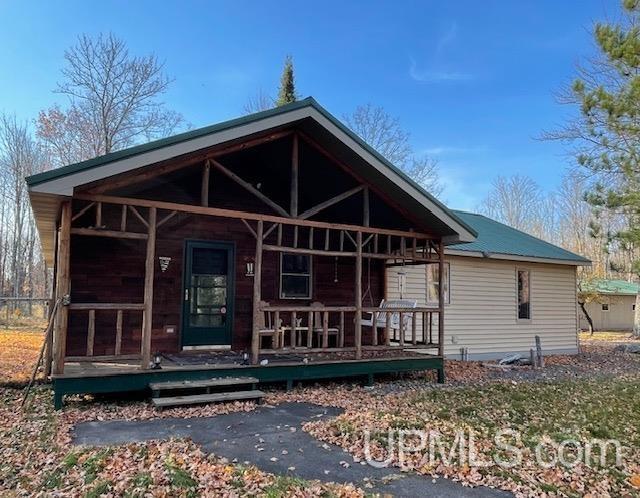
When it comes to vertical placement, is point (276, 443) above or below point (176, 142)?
below

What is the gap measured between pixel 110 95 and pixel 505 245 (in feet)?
63.4

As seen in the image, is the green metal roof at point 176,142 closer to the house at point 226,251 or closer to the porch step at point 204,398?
the house at point 226,251

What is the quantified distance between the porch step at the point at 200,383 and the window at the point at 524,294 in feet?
31.2

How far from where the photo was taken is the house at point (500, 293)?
12.5m

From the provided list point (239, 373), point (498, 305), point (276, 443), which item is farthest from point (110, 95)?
point (276, 443)

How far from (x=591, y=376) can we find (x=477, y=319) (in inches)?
120

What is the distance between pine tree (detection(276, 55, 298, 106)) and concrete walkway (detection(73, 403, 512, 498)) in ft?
64.2

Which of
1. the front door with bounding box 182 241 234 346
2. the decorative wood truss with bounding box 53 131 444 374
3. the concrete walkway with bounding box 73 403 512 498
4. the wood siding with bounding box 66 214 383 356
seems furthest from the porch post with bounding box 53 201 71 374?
the front door with bounding box 182 241 234 346

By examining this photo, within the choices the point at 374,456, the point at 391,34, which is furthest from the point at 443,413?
the point at 391,34

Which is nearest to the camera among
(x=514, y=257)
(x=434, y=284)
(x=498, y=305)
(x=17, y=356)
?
(x=17, y=356)

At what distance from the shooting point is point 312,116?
7805 mm

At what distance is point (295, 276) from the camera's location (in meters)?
10.3

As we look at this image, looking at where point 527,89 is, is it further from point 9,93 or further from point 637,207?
point 9,93

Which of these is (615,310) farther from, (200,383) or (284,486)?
(284,486)
